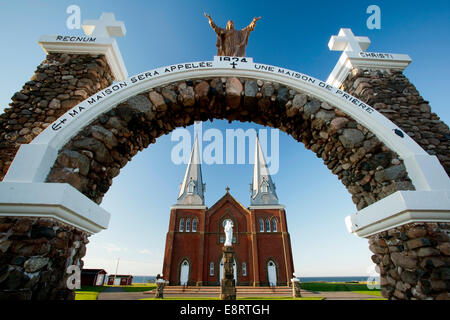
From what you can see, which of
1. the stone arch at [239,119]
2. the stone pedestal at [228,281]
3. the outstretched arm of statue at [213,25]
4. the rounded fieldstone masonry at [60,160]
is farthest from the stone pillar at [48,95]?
the stone pedestal at [228,281]

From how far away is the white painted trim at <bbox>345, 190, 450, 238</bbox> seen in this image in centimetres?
228

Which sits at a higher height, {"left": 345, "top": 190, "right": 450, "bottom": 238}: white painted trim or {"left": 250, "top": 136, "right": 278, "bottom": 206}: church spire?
{"left": 250, "top": 136, "right": 278, "bottom": 206}: church spire

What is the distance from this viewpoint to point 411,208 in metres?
2.26

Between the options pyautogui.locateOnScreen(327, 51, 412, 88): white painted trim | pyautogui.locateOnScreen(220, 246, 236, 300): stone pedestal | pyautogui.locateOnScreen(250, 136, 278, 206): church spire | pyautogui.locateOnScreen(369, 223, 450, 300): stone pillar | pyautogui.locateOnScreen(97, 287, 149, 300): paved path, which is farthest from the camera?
pyautogui.locateOnScreen(250, 136, 278, 206): church spire

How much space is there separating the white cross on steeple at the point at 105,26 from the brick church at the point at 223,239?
85.5 feet

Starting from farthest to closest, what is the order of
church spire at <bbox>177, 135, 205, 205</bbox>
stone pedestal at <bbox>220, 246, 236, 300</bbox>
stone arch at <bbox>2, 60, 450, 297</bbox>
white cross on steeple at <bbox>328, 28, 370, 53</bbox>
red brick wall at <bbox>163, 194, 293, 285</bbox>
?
church spire at <bbox>177, 135, 205, 205</bbox> → red brick wall at <bbox>163, 194, 293, 285</bbox> → stone pedestal at <bbox>220, 246, 236, 300</bbox> → white cross on steeple at <bbox>328, 28, 370, 53</bbox> → stone arch at <bbox>2, 60, 450, 297</bbox>

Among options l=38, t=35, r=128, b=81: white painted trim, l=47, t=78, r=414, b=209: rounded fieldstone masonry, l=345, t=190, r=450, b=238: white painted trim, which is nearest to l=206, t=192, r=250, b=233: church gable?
l=47, t=78, r=414, b=209: rounded fieldstone masonry

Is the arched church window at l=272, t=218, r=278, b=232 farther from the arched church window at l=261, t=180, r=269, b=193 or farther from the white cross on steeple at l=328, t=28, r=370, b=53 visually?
the white cross on steeple at l=328, t=28, r=370, b=53

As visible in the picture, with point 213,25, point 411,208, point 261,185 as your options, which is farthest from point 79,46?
point 261,185

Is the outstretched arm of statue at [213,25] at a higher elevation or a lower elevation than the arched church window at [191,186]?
lower

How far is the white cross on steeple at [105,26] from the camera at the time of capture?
14.2ft

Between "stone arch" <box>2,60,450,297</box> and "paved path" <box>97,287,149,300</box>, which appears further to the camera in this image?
"paved path" <box>97,287,149,300</box>

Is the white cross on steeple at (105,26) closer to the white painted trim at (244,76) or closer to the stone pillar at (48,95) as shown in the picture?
the stone pillar at (48,95)

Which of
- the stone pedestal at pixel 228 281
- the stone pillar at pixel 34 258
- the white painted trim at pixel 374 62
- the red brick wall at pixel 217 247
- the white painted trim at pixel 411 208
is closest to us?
the stone pillar at pixel 34 258
